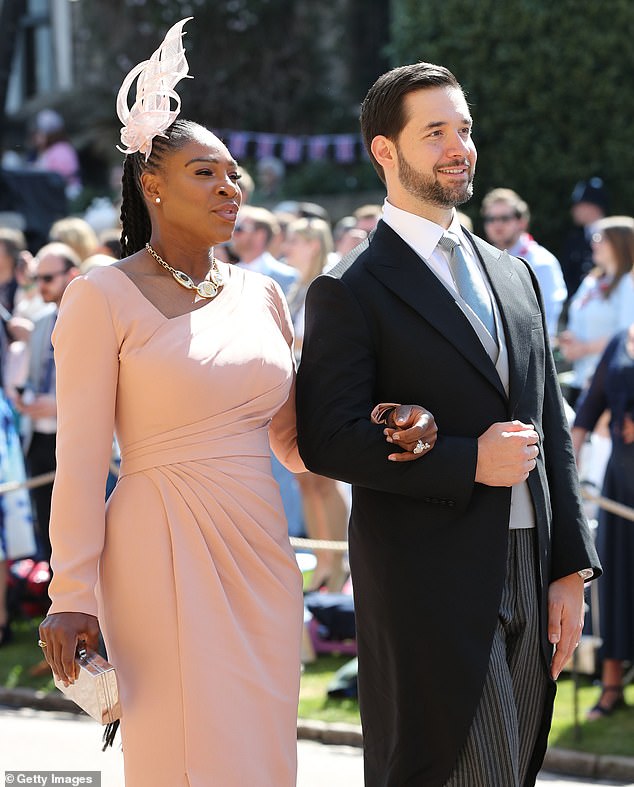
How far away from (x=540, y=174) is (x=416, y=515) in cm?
1293

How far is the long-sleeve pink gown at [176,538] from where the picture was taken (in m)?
3.39

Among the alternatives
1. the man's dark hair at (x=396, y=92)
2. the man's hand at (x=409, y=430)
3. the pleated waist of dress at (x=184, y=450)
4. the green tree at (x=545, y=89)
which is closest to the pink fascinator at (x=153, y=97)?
the man's dark hair at (x=396, y=92)

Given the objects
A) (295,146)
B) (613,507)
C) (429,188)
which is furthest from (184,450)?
(295,146)

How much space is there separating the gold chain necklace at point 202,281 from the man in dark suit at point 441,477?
0.97 feet

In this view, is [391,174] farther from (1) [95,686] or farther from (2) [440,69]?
(1) [95,686]

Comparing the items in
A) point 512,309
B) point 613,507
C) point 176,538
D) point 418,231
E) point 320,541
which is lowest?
point 320,541

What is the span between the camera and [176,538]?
344 centimetres

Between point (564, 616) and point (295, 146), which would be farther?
point (295, 146)

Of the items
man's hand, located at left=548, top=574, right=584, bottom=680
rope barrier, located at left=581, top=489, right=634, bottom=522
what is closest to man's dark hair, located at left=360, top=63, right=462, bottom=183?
man's hand, located at left=548, top=574, right=584, bottom=680

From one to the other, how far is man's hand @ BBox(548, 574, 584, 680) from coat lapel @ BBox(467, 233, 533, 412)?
0.49 m

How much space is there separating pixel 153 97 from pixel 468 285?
3.20 ft

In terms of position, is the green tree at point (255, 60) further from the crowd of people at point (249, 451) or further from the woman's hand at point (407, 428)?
the woman's hand at point (407, 428)

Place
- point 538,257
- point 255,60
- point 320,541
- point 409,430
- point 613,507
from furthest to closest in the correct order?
point 255,60 < point 538,257 < point 320,541 < point 613,507 < point 409,430

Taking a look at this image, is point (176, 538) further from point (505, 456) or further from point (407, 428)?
point (505, 456)
